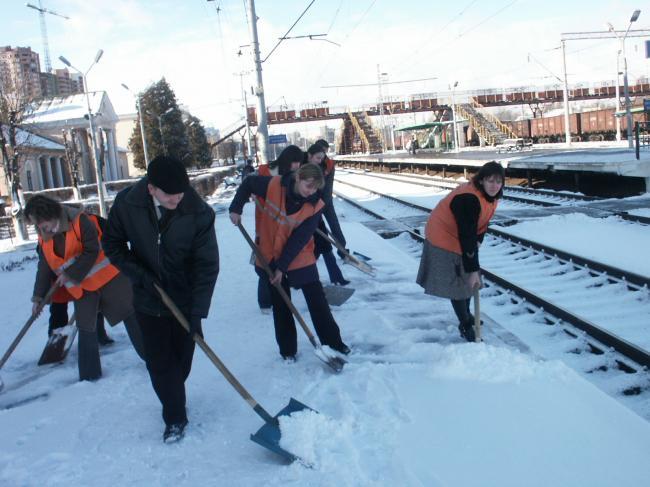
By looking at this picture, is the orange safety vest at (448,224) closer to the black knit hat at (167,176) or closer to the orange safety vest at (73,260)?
the black knit hat at (167,176)

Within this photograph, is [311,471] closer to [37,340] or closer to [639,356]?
[639,356]

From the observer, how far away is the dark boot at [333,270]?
273 inches

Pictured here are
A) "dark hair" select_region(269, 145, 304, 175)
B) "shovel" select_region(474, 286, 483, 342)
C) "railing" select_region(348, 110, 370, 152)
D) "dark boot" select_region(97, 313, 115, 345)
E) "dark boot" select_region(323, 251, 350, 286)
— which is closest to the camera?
"shovel" select_region(474, 286, 483, 342)

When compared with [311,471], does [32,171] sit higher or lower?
higher

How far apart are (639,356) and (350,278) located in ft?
12.3

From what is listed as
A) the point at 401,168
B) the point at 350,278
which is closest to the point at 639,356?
the point at 350,278

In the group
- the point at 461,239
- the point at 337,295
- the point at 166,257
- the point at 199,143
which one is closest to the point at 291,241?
the point at 166,257

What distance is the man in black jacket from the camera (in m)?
3.31

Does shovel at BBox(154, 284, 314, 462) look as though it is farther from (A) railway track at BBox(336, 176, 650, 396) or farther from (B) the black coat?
(A) railway track at BBox(336, 176, 650, 396)

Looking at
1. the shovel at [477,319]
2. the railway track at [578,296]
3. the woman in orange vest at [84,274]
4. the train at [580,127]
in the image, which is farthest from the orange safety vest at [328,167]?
the train at [580,127]

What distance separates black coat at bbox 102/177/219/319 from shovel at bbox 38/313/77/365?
1.99 meters

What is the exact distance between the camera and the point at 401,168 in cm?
3688

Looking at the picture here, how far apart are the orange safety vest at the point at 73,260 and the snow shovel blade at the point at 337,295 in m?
2.33

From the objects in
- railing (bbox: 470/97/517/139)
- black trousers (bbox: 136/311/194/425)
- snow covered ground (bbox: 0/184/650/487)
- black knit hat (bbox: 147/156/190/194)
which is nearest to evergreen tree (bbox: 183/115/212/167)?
railing (bbox: 470/97/517/139)
